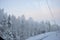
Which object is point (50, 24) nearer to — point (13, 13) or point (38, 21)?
point (38, 21)

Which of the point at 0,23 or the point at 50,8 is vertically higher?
the point at 50,8

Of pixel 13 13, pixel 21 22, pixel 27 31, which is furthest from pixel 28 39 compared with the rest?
pixel 13 13

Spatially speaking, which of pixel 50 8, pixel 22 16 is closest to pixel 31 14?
pixel 22 16

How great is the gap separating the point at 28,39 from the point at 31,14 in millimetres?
576

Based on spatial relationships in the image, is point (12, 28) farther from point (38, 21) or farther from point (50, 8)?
point (50, 8)

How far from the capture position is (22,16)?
153 inches

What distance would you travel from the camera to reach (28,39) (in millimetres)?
3791

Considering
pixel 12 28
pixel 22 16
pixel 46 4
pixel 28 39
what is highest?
pixel 46 4

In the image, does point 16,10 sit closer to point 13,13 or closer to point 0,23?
point 13,13

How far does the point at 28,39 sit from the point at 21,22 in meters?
0.45

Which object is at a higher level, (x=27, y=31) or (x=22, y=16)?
(x=22, y=16)

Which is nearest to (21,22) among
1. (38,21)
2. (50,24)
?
(38,21)

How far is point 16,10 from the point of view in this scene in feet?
12.8

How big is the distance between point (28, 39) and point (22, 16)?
21.5 inches
